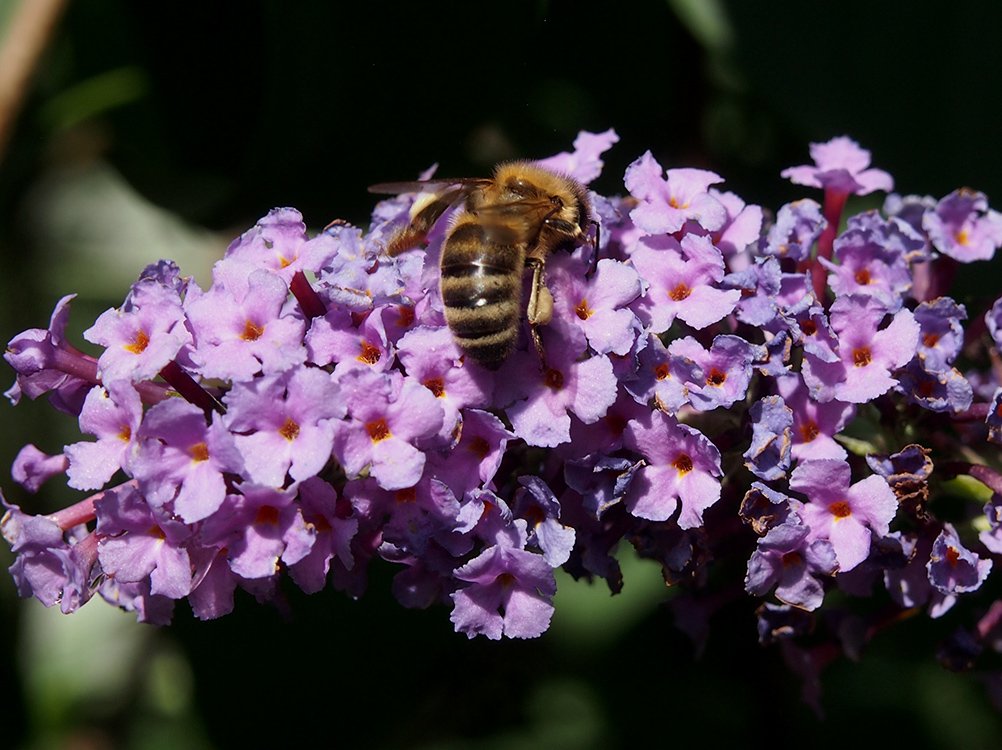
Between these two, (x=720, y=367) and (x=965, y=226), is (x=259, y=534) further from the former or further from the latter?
(x=965, y=226)

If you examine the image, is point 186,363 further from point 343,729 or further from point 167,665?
point 167,665

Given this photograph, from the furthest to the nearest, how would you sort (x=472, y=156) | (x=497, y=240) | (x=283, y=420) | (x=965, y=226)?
(x=472, y=156) → (x=965, y=226) → (x=497, y=240) → (x=283, y=420)

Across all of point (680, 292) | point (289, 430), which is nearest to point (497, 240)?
point (680, 292)

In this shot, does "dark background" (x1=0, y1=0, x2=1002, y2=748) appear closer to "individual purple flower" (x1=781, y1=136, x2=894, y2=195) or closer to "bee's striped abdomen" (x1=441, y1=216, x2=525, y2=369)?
"individual purple flower" (x1=781, y1=136, x2=894, y2=195)

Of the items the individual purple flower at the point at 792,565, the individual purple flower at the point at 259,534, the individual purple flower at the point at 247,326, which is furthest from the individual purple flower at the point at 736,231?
the individual purple flower at the point at 259,534

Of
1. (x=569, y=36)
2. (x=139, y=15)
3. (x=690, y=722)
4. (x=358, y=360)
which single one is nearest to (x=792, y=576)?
(x=358, y=360)

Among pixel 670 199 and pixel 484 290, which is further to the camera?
pixel 670 199

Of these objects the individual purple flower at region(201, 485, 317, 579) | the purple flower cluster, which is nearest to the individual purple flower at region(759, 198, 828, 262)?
the purple flower cluster
